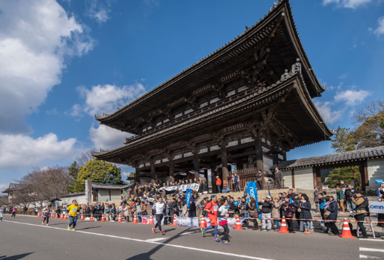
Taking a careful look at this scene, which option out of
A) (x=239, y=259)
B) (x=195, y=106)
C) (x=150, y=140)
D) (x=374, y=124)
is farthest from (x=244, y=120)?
(x=374, y=124)

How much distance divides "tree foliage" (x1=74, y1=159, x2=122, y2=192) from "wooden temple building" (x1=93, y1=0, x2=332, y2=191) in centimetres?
1764

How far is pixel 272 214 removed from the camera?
33.6 ft

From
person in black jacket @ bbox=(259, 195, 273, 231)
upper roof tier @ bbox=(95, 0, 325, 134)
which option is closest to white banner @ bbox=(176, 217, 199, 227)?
person in black jacket @ bbox=(259, 195, 273, 231)

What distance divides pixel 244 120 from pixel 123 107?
13.4 m

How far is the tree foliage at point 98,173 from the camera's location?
39531mm

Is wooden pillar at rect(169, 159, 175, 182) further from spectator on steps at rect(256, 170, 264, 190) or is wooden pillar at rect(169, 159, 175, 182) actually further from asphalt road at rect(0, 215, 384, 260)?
asphalt road at rect(0, 215, 384, 260)

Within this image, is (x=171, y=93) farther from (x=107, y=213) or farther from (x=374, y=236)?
(x=374, y=236)

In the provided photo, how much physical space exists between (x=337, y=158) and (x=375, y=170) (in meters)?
1.99

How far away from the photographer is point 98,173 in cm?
3962

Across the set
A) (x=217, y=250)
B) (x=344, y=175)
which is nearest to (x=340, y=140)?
(x=344, y=175)

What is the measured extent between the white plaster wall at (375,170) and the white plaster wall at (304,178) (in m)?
3.19

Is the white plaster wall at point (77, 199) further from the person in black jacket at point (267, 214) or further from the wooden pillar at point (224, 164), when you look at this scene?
the person in black jacket at point (267, 214)

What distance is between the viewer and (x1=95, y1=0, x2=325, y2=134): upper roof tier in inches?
540

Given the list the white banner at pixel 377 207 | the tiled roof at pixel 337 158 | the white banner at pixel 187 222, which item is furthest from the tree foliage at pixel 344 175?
the white banner at pixel 187 222
